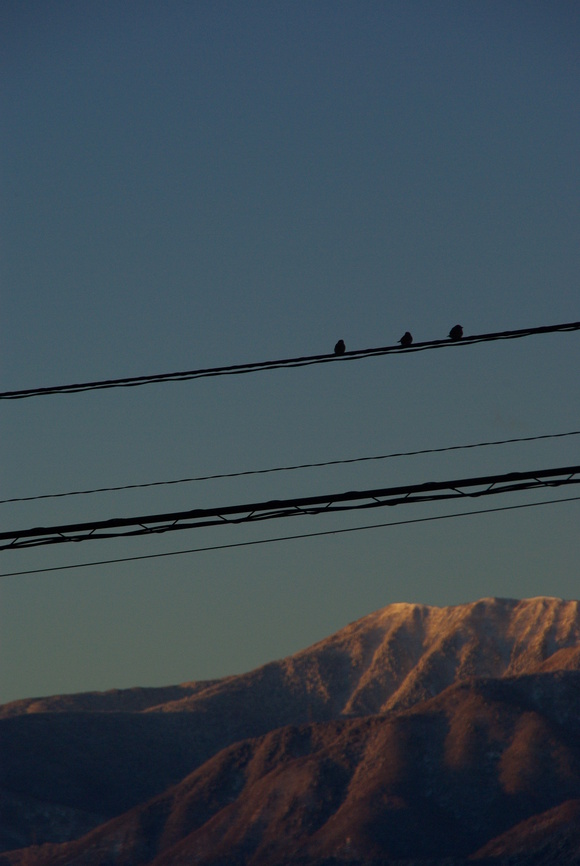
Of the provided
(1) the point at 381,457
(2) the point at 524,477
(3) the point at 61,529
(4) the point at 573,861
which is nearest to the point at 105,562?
(3) the point at 61,529

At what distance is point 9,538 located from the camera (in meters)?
15.5

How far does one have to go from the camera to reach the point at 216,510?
15500mm

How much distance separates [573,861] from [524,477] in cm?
19646

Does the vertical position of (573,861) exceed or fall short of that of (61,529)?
it falls short

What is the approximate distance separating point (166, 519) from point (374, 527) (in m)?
3.00

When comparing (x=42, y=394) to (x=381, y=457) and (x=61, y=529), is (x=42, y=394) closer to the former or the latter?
(x=61, y=529)

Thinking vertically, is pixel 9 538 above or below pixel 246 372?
below

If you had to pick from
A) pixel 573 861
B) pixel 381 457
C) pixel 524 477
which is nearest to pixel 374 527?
pixel 381 457

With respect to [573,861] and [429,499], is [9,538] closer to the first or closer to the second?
[429,499]

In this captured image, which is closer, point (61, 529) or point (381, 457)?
point (61, 529)

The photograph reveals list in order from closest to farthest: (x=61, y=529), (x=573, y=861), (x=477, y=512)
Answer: (x=61, y=529), (x=477, y=512), (x=573, y=861)

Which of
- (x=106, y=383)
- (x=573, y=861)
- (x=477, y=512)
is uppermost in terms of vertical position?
(x=106, y=383)

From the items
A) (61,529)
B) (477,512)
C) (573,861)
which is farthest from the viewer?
(573,861)

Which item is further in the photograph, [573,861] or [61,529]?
[573,861]
